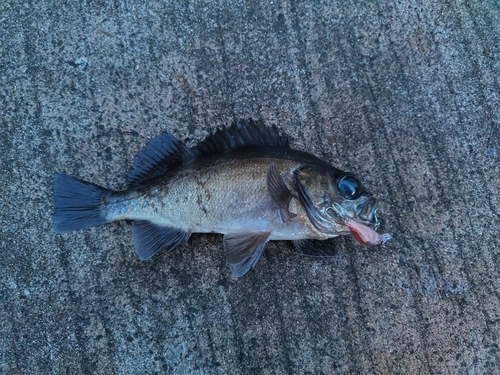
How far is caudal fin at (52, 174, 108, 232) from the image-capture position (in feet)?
8.24

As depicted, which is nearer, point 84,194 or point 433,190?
point 84,194

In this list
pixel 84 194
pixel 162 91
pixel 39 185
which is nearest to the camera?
pixel 84 194

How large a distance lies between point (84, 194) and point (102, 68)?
97 centimetres

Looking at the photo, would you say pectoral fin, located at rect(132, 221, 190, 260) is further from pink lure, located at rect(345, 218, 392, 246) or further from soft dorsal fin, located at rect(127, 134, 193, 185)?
pink lure, located at rect(345, 218, 392, 246)

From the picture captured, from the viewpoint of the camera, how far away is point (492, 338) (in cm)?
261

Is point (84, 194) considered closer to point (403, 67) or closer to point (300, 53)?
point (300, 53)

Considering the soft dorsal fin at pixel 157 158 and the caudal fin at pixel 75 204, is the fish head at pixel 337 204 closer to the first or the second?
the soft dorsal fin at pixel 157 158

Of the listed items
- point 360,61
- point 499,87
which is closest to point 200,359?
point 360,61

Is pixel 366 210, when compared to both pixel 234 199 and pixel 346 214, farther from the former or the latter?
pixel 234 199

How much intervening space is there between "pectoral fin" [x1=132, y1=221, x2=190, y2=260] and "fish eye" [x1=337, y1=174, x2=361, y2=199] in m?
0.97

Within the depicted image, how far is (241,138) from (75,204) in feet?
3.59

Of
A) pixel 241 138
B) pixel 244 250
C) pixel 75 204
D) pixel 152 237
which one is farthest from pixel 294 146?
pixel 75 204

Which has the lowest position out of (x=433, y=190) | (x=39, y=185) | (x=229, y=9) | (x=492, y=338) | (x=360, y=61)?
(x=492, y=338)

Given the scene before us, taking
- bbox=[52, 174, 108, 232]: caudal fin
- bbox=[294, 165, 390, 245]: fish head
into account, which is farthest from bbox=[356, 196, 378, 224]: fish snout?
bbox=[52, 174, 108, 232]: caudal fin
